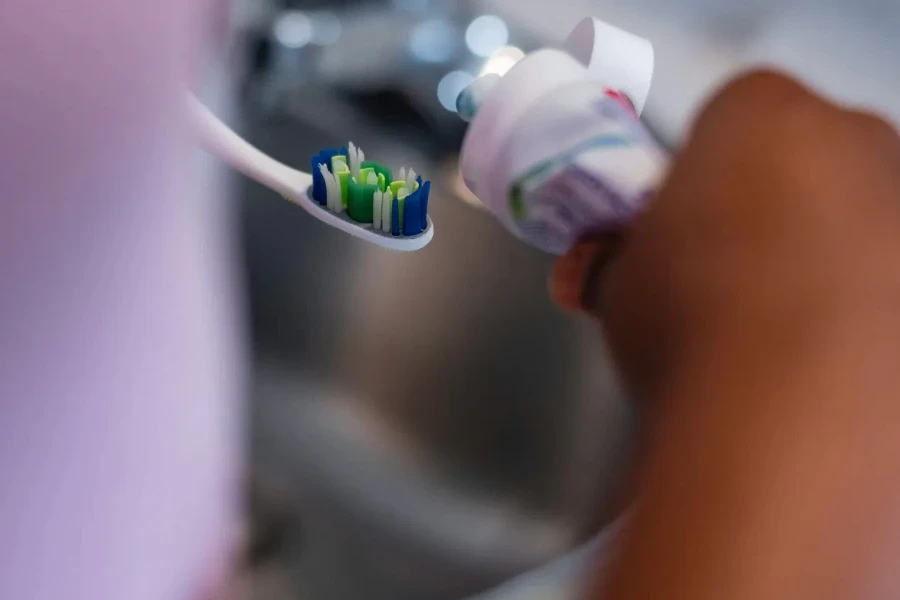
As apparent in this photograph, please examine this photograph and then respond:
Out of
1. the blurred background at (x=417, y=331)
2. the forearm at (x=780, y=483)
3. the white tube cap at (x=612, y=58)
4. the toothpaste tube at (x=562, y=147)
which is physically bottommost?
the blurred background at (x=417, y=331)

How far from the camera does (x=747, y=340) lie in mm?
180

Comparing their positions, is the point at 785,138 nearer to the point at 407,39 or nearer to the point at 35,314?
the point at 35,314

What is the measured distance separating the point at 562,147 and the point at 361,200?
117 mm

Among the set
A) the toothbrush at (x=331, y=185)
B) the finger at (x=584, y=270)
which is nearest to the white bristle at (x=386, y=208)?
the toothbrush at (x=331, y=185)

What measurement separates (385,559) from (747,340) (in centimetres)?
47

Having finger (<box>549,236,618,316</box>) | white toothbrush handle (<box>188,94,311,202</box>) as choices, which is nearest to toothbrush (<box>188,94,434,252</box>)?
white toothbrush handle (<box>188,94,311,202</box>)

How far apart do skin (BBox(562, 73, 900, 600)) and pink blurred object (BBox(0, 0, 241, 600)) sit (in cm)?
14

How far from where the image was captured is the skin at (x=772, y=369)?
0.56ft

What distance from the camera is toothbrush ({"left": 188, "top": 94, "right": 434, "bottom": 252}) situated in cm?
35

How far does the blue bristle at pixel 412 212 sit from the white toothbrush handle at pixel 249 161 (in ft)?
0.17

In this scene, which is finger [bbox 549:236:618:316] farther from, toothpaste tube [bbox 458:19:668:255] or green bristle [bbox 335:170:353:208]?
green bristle [bbox 335:170:353:208]

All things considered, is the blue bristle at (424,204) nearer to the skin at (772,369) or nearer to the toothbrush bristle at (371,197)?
the toothbrush bristle at (371,197)

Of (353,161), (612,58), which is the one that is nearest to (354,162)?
(353,161)

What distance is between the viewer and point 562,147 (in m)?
0.26
